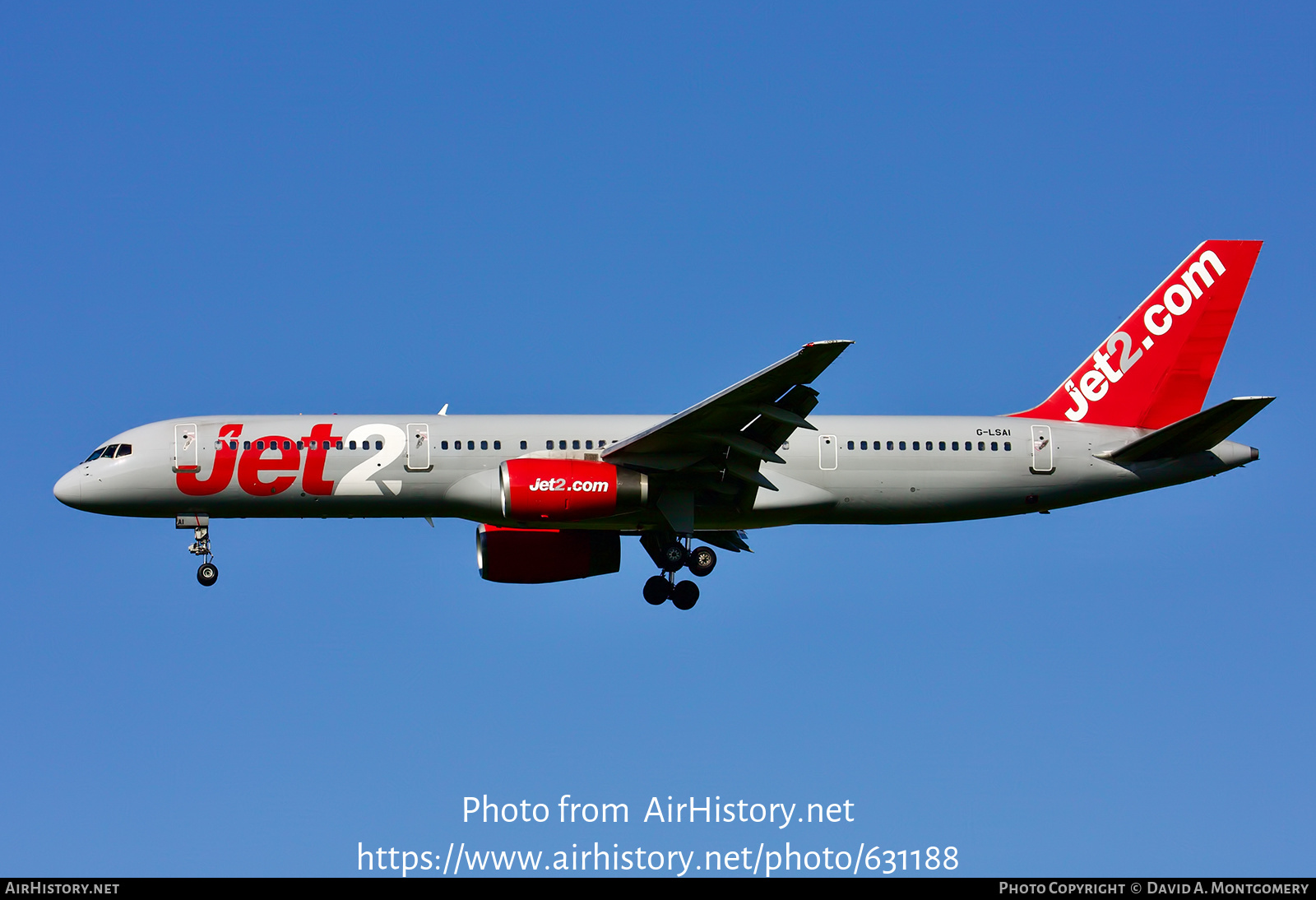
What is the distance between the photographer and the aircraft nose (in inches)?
1336

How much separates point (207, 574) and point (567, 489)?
27.9 ft

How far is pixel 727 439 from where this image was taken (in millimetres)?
32469

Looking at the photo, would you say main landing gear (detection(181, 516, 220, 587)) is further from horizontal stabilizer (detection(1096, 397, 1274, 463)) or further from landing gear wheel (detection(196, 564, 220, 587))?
horizontal stabilizer (detection(1096, 397, 1274, 463))

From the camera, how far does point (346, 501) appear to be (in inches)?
1331

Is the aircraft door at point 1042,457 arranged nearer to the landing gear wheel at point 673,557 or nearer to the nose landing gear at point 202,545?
the landing gear wheel at point 673,557

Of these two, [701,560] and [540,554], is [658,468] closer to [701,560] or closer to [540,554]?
[701,560]

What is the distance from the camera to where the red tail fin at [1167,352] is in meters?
36.8

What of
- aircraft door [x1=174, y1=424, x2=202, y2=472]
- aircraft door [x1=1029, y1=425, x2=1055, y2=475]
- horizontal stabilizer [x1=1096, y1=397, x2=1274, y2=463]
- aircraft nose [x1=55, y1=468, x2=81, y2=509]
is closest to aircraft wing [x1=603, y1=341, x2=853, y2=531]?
aircraft door [x1=1029, y1=425, x2=1055, y2=475]

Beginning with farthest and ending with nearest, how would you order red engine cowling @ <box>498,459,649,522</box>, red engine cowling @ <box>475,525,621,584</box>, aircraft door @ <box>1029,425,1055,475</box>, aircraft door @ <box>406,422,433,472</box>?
red engine cowling @ <box>475,525,621,584</box> < aircraft door @ <box>1029,425,1055,475</box> < aircraft door @ <box>406,422,433,472</box> < red engine cowling @ <box>498,459,649,522</box>

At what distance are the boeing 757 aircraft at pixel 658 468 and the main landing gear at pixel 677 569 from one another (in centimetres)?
5

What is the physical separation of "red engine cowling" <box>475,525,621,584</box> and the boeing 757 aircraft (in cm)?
4

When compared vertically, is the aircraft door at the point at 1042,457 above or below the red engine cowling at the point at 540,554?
above

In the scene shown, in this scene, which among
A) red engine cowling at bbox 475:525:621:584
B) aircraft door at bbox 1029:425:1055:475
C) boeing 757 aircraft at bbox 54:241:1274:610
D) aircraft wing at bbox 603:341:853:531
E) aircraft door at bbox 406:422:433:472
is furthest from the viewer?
red engine cowling at bbox 475:525:621:584

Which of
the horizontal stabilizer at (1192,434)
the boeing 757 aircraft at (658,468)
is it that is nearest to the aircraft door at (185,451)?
the boeing 757 aircraft at (658,468)
